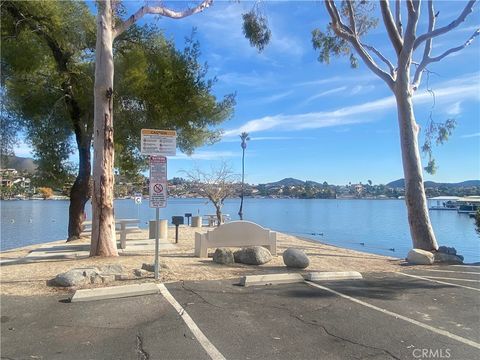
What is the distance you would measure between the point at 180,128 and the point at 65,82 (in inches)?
180

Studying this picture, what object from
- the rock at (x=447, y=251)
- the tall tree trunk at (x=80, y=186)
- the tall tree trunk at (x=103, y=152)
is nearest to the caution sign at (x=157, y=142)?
the tall tree trunk at (x=103, y=152)

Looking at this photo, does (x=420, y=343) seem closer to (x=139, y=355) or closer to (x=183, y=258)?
(x=139, y=355)

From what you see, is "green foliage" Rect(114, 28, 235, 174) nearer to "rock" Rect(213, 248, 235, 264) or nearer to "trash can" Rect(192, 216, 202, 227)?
"rock" Rect(213, 248, 235, 264)

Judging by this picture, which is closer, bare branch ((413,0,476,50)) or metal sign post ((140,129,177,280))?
metal sign post ((140,129,177,280))

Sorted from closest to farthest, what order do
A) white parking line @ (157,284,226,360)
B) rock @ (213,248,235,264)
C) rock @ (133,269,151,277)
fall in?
white parking line @ (157,284,226,360) < rock @ (133,269,151,277) < rock @ (213,248,235,264)

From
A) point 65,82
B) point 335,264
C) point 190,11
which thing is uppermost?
point 190,11

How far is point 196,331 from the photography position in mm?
5359

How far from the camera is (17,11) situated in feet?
47.1

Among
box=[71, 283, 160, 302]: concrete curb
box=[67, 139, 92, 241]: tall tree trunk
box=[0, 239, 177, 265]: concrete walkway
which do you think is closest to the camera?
box=[71, 283, 160, 302]: concrete curb

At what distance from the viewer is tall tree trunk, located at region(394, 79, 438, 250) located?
14.0m

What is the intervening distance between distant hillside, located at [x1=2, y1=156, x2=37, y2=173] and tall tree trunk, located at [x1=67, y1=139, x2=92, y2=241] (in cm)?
281

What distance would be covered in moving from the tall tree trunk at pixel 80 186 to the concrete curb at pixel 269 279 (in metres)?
11.1

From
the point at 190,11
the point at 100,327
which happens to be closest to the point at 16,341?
the point at 100,327

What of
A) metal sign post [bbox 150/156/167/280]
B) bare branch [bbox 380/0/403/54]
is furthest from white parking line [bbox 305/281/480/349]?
bare branch [bbox 380/0/403/54]
